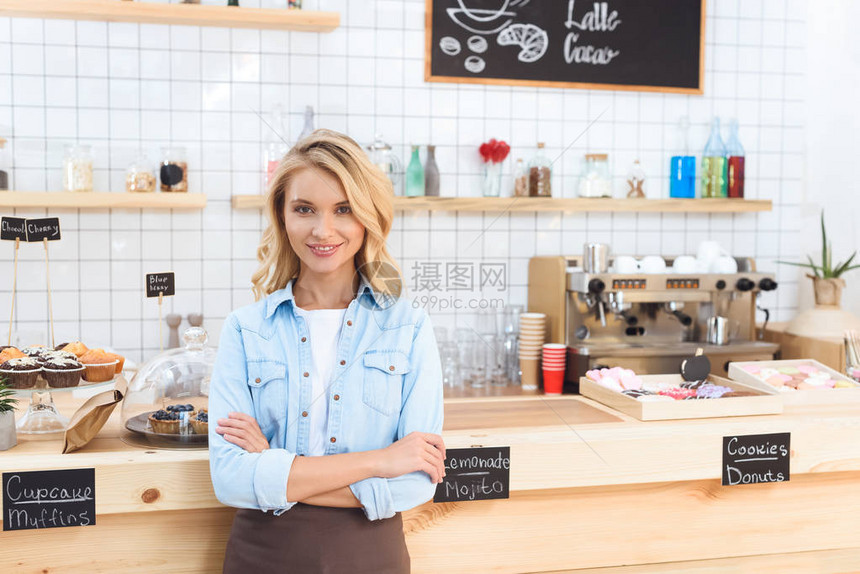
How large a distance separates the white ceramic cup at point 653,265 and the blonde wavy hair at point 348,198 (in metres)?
1.81

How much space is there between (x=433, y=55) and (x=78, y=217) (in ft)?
5.01

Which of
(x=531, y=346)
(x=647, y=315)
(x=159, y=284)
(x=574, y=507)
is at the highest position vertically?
(x=159, y=284)

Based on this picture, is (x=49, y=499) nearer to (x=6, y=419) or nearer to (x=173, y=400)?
(x=6, y=419)

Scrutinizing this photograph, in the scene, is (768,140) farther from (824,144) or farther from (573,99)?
(573,99)

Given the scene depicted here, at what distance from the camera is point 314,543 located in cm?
136

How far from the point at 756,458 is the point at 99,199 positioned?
2294 millimetres

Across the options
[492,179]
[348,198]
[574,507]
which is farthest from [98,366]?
[492,179]

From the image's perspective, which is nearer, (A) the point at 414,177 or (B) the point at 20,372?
(B) the point at 20,372

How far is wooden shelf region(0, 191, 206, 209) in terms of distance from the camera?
280cm

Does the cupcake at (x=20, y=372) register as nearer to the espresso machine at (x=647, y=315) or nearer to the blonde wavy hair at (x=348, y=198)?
the blonde wavy hair at (x=348, y=198)

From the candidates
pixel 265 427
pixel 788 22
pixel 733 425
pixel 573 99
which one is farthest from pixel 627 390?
pixel 788 22

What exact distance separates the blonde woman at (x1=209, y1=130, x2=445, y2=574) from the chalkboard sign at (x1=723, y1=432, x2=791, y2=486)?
31.8 inches

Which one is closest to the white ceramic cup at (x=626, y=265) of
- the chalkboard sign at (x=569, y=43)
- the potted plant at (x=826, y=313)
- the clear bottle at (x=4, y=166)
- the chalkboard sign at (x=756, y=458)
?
the potted plant at (x=826, y=313)

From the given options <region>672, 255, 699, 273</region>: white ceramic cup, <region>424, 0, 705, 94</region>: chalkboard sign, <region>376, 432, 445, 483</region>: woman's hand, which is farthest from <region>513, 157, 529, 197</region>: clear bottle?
<region>376, 432, 445, 483</region>: woman's hand
